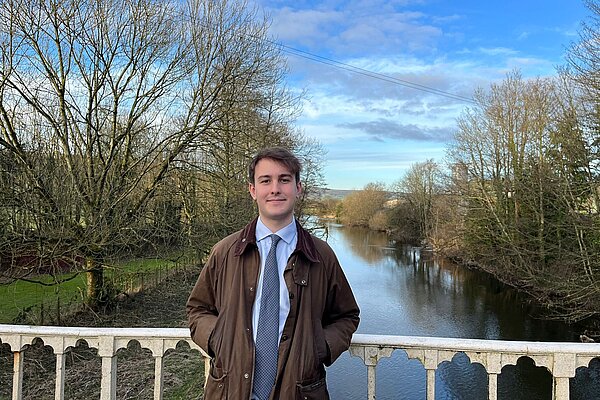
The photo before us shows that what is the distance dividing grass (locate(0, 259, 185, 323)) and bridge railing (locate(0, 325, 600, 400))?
610 cm

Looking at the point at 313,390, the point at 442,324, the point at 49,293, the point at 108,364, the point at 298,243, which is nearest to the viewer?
the point at 313,390

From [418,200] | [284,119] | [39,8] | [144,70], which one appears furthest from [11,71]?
[418,200]

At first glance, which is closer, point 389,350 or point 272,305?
point 272,305

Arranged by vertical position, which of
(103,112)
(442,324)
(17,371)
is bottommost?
(442,324)

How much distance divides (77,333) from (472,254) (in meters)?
22.8

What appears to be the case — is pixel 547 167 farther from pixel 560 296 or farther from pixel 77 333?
pixel 77 333

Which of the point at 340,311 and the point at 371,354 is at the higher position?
the point at 340,311

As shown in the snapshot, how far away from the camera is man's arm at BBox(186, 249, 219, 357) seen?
1.48 m

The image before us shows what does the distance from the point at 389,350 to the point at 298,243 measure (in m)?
0.61

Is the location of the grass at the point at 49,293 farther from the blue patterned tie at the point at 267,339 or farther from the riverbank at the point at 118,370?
the blue patterned tie at the point at 267,339

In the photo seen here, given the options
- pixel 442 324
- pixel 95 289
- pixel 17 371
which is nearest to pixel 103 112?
pixel 95 289

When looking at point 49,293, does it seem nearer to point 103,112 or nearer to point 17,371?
point 103,112

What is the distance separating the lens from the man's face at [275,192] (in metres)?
1.48

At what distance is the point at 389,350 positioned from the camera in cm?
174
